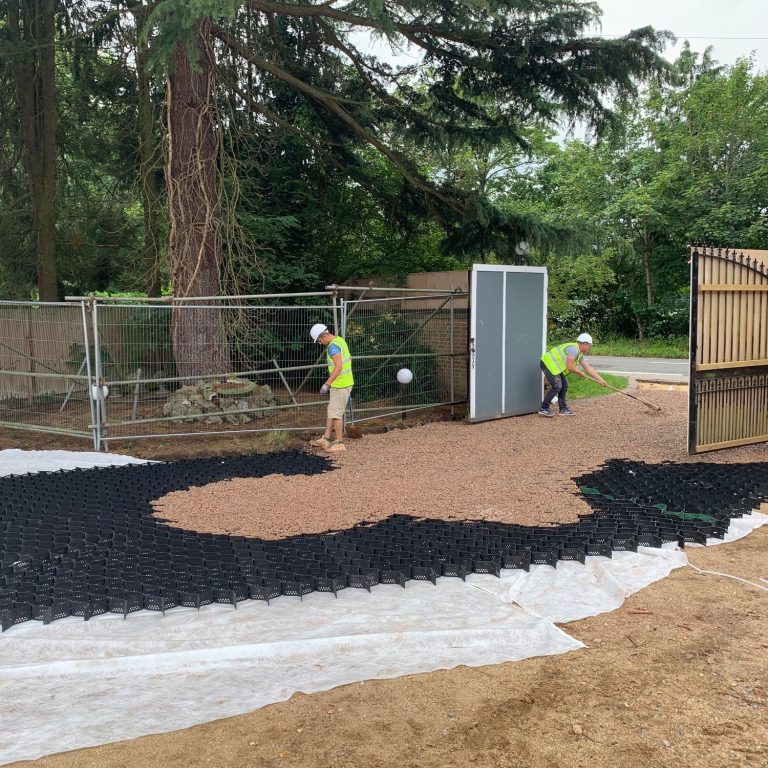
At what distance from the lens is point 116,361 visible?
363 inches

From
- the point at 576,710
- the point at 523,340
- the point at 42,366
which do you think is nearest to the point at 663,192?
the point at 523,340

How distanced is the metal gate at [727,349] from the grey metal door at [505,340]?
11.9 feet

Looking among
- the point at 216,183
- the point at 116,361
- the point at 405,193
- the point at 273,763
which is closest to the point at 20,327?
the point at 116,361

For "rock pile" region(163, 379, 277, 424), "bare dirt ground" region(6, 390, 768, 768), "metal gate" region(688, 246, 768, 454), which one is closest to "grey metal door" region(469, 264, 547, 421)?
"rock pile" region(163, 379, 277, 424)

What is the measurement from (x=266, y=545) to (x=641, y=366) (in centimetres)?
1727

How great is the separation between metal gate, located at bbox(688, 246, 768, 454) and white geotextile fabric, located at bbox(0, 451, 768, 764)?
405 cm

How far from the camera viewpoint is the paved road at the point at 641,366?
1784 centimetres

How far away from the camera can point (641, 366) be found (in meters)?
20.0

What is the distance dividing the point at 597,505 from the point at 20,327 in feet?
27.4

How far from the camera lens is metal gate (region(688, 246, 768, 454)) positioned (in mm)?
7543

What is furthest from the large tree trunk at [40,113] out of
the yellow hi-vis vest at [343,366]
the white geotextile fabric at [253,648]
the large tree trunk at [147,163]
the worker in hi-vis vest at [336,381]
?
the white geotextile fabric at [253,648]

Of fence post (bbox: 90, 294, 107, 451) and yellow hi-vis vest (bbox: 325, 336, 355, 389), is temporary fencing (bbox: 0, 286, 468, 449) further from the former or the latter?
→ yellow hi-vis vest (bbox: 325, 336, 355, 389)

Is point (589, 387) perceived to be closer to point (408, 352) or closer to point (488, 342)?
point (488, 342)

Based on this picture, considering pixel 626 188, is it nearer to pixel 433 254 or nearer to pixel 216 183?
pixel 433 254
